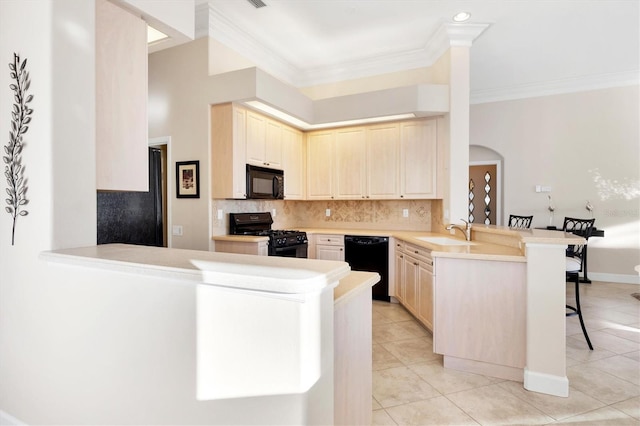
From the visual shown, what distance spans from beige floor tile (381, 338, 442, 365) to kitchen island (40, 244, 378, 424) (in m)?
1.28

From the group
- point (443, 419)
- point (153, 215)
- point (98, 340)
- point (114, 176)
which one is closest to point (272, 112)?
point (153, 215)

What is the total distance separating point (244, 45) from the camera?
411 cm

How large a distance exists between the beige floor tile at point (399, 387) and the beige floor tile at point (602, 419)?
2.54 ft

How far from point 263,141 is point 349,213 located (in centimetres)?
185

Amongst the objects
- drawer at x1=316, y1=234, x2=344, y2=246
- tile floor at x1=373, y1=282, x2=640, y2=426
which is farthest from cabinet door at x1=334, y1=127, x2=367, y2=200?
tile floor at x1=373, y1=282, x2=640, y2=426

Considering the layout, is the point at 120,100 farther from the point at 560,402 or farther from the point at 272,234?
the point at 560,402

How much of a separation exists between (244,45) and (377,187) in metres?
2.53

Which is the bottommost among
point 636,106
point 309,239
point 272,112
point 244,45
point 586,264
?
point 586,264

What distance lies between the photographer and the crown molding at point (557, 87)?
5.18 metres

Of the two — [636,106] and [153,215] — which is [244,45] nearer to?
[153,215]

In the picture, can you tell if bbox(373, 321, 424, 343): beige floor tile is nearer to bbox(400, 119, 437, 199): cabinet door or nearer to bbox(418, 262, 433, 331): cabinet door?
bbox(418, 262, 433, 331): cabinet door

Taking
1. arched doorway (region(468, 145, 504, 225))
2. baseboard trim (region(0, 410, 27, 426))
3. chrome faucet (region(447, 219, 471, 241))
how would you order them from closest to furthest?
baseboard trim (region(0, 410, 27, 426)) < chrome faucet (region(447, 219, 471, 241)) < arched doorway (region(468, 145, 504, 225))

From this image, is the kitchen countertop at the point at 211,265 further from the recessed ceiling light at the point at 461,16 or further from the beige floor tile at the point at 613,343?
the recessed ceiling light at the point at 461,16

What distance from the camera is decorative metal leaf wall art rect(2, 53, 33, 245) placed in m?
1.64
